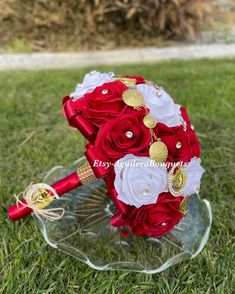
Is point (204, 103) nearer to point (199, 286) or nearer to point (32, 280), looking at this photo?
point (199, 286)

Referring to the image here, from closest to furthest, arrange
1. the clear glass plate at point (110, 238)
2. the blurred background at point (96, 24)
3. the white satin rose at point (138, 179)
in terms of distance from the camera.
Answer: the white satin rose at point (138, 179) < the clear glass plate at point (110, 238) < the blurred background at point (96, 24)

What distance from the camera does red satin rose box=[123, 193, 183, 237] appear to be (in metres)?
1.04

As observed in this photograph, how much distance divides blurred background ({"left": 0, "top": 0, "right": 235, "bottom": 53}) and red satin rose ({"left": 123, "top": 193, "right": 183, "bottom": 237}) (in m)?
2.86

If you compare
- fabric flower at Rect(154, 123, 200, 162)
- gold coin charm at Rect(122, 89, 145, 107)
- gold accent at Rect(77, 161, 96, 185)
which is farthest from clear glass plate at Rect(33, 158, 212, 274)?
gold coin charm at Rect(122, 89, 145, 107)

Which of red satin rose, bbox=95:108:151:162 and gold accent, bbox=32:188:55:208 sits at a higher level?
red satin rose, bbox=95:108:151:162

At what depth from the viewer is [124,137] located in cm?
99

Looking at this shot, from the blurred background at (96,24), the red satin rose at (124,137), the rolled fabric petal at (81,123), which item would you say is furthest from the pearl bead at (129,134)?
the blurred background at (96,24)

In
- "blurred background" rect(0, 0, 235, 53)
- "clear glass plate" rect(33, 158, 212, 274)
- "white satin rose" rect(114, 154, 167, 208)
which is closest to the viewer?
"white satin rose" rect(114, 154, 167, 208)

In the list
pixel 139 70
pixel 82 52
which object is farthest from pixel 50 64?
pixel 139 70

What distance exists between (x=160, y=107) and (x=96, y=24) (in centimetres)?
294

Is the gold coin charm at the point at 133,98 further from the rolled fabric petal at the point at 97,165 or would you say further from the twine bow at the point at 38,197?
the twine bow at the point at 38,197

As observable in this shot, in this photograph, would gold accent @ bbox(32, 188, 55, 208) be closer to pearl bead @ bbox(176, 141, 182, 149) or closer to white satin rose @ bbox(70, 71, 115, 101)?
white satin rose @ bbox(70, 71, 115, 101)

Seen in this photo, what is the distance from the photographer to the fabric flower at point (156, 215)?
1.04 metres

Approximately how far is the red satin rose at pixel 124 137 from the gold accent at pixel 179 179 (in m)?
0.10
